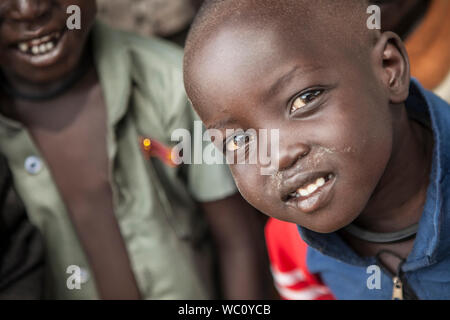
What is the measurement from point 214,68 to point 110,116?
1.52ft

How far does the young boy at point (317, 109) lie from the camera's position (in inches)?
31.7

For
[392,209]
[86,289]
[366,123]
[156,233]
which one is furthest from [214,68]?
[86,289]

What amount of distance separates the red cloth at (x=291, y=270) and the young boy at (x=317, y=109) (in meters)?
0.25

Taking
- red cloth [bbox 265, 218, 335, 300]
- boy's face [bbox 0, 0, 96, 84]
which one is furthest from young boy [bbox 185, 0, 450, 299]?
boy's face [bbox 0, 0, 96, 84]

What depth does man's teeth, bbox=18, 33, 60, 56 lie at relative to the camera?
1141 millimetres

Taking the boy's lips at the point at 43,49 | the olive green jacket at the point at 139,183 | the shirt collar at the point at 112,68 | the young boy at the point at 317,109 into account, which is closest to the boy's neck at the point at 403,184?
the young boy at the point at 317,109

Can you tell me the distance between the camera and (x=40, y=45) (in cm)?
115

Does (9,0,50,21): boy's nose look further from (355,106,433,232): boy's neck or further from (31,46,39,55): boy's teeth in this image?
(355,106,433,232): boy's neck

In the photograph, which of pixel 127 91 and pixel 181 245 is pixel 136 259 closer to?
pixel 181 245

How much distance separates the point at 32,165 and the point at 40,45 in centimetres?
25

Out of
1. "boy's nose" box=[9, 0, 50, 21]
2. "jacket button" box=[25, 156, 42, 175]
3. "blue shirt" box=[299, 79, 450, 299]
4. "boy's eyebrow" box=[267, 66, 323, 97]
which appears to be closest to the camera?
"boy's eyebrow" box=[267, 66, 323, 97]

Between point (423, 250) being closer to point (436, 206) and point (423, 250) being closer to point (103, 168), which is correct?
point (436, 206)

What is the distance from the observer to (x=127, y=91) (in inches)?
49.6

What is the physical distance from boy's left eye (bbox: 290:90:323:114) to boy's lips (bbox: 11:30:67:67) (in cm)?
56
